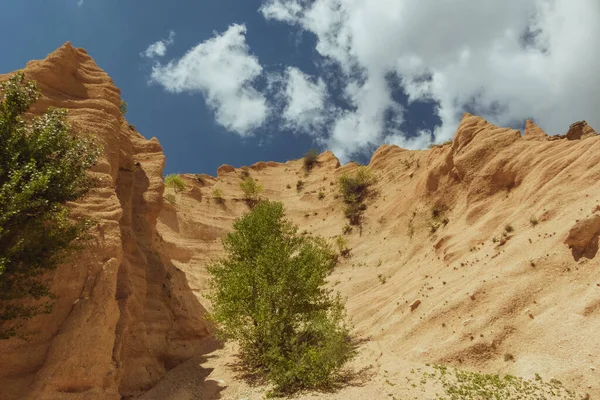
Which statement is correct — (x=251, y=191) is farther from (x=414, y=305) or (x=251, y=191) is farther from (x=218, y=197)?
(x=414, y=305)

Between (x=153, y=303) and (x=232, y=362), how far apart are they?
5258 mm

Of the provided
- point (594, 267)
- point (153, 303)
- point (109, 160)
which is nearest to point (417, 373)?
point (594, 267)

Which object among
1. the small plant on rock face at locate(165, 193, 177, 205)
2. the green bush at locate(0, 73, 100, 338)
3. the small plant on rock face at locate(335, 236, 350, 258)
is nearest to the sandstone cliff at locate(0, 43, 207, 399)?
the green bush at locate(0, 73, 100, 338)

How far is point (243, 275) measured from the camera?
850 inches

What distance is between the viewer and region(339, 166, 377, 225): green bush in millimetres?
48906

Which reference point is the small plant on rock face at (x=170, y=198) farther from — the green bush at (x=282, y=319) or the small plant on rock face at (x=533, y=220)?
the small plant on rock face at (x=533, y=220)

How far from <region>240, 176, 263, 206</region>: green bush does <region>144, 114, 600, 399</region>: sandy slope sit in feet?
50.6

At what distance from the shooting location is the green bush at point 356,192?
160 feet

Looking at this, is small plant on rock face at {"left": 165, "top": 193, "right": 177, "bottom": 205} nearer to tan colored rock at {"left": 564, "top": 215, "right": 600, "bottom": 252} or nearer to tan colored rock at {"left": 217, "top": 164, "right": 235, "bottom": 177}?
tan colored rock at {"left": 217, "top": 164, "right": 235, "bottom": 177}

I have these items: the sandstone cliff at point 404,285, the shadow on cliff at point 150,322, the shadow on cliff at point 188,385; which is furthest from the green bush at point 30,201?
the shadow on cliff at point 188,385

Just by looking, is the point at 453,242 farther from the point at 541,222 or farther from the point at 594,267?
the point at 594,267

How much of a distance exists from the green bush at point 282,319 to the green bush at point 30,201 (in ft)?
29.6

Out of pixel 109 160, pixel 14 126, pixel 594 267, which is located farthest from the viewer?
pixel 109 160

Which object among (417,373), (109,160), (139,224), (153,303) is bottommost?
(417,373)
